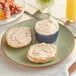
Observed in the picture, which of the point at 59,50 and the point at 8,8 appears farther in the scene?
the point at 8,8

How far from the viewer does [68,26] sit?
1055 millimetres

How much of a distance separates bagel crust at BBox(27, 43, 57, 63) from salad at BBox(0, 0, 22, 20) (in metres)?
0.29

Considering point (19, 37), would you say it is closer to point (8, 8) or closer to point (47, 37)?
point (47, 37)

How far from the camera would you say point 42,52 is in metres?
0.84

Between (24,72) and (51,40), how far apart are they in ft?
0.58

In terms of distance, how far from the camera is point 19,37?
0.92m

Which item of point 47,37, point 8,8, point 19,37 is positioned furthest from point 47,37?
point 8,8

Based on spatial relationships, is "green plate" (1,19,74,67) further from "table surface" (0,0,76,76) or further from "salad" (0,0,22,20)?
"salad" (0,0,22,20)

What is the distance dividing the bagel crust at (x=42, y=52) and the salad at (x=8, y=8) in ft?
0.94

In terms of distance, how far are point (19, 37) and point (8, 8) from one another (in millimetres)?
249

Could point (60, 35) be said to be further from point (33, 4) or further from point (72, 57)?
point (33, 4)

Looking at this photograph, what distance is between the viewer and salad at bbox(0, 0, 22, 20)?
1.09m

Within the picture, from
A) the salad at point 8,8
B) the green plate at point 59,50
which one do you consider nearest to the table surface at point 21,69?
the green plate at point 59,50

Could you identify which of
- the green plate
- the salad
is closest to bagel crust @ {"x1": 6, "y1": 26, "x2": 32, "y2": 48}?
the green plate
